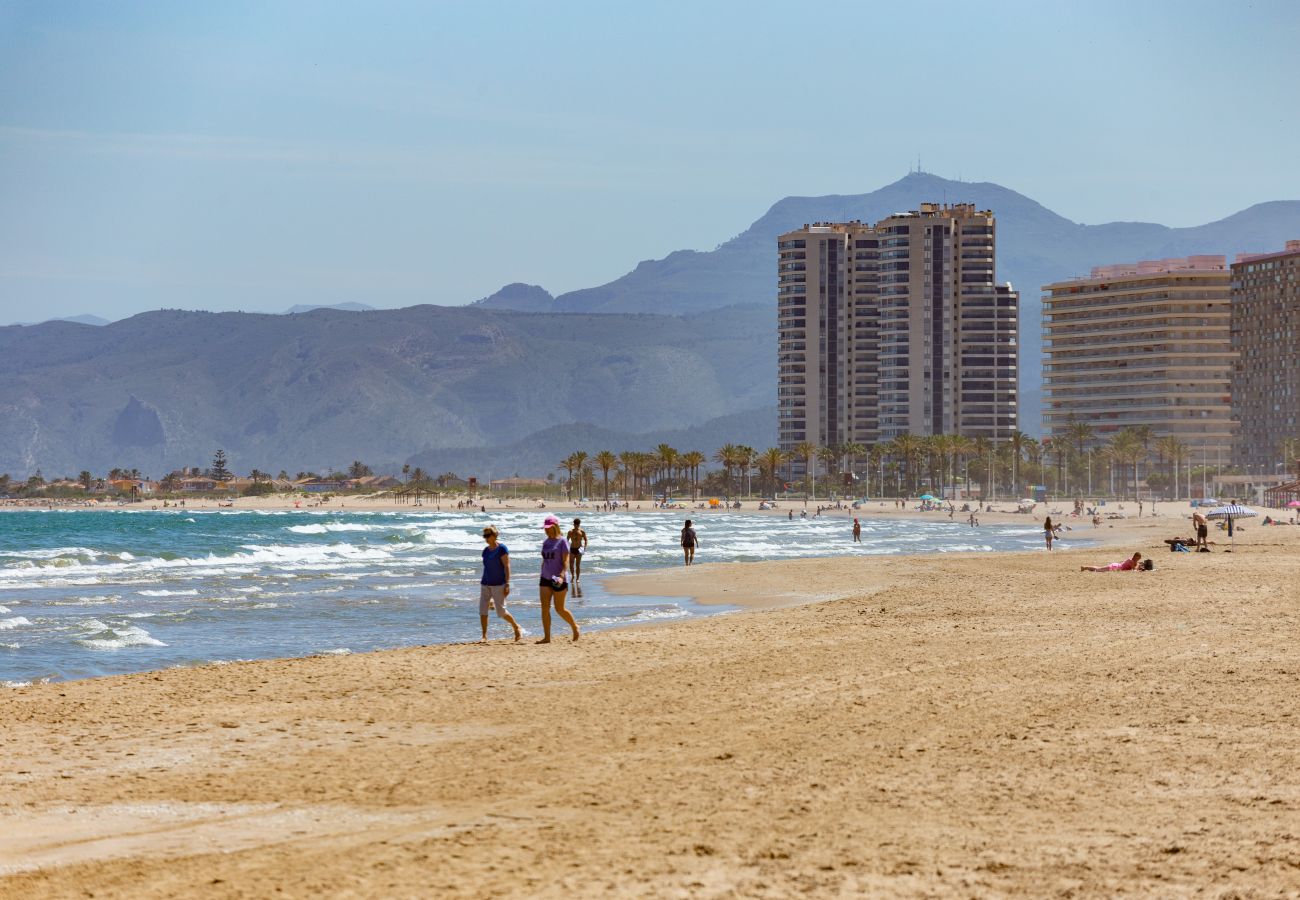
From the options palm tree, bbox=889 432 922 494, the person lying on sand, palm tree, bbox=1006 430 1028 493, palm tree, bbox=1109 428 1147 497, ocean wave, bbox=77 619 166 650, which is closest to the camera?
ocean wave, bbox=77 619 166 650

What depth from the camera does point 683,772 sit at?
9812mm

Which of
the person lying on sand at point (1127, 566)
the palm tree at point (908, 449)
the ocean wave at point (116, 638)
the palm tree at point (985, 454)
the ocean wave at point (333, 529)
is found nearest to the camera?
the ocean wave at point (116, 638)

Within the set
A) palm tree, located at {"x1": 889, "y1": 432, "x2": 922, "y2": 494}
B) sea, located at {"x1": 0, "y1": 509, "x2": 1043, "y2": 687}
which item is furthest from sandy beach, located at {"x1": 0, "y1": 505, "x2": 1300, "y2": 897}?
palm tree, located at {"x1": 889, "y1": 432, "x2": 922, "y2": 494}

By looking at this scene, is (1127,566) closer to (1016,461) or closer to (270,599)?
(270,599)

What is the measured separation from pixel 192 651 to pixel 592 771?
1297 cm

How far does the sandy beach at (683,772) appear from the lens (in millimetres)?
7414

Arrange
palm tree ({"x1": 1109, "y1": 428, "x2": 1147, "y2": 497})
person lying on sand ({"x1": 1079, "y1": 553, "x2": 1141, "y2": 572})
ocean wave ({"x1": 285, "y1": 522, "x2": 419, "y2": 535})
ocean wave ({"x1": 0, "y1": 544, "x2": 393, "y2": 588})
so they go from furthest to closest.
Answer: palm tree ({"x1": 1109, "y1": 428, "x2": 1147, "y2": 497}) < ocean wave ({"x1": 285, "y1": 522, "x2": 419, "y2": 535}) < ocean wave ({"x1": 0, "y1": 544, "x2": 393, "y2": 588}) < person lying on sand ({"x1": 1079, "y1": 553, "x2": 1141, "y2": 572})

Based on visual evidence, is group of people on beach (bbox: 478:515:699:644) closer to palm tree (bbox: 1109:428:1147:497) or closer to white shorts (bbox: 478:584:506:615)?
white shorts (bbox: 478:584:506:615)

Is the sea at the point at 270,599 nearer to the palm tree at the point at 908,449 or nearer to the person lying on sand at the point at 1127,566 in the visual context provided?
the person lying on sand at the point at 1127,566

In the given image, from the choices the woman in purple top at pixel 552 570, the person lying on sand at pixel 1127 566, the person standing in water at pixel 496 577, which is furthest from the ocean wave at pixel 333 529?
the woman in purple top at pixel 552 570

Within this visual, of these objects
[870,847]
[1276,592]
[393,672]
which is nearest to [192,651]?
[393,672]

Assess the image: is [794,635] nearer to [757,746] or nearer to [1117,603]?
[1117,603]

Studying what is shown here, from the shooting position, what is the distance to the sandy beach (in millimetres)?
7414

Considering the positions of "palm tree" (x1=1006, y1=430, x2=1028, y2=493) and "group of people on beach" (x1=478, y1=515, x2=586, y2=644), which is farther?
"palm tree" (x1=1006, y1=430, x2=1028, y2=493)
